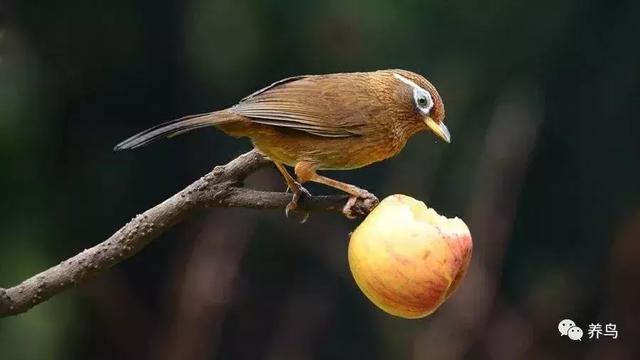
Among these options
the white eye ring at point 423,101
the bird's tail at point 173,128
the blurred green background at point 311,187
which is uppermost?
the white eye ring at point 423,101

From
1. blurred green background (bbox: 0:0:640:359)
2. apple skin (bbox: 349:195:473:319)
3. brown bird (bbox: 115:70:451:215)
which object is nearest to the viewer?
apple skin (bbox: 349:195:473:319)

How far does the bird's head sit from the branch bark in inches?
8.2

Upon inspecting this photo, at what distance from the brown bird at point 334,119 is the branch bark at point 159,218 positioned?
0.08 meters

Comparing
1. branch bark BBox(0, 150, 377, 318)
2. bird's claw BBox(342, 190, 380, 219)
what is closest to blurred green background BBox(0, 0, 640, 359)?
branch bark BBox(0, 150, 377, 318)

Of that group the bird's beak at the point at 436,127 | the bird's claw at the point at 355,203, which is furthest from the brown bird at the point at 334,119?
the bird's claw at the point at 355,203

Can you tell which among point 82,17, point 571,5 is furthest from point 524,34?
point 82,17

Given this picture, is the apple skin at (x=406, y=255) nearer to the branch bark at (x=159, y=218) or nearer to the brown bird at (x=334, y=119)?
the branch bark at (x=159, y=218)

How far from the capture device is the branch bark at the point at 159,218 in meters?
1.06

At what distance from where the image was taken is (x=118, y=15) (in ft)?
7.84

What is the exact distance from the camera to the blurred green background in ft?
7.66

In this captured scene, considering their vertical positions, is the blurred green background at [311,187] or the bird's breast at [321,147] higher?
the bird's breast at [321,147]

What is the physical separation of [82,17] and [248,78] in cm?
46

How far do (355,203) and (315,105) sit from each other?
25 centimetres

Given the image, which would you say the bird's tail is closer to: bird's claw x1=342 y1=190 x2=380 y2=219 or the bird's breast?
the bird's breast
